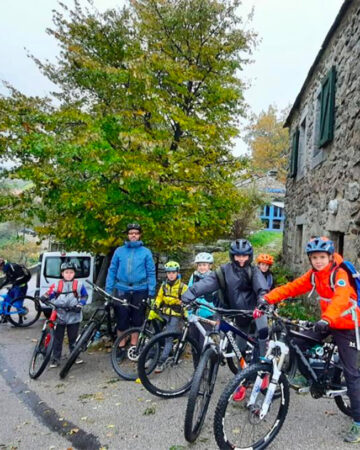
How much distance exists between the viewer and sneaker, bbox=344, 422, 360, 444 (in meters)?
3.17

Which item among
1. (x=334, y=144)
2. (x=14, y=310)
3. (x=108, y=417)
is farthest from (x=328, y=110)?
(x=14, y=310)

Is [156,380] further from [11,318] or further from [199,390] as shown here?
[11,318]

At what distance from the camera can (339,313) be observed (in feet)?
10.1

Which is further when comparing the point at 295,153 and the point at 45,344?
Answer: the point at 295,153

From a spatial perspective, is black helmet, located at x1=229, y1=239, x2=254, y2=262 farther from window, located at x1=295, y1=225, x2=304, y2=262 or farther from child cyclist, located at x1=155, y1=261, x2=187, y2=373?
window, located at x1=295, y1=225, x2=304, y2=262

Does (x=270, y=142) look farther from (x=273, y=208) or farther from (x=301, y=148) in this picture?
(x=301, y=148)

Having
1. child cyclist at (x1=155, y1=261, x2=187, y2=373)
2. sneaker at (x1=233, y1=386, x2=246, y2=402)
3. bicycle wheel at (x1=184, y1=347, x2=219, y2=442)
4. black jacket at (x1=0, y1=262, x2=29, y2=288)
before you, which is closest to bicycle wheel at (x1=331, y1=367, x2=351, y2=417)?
sneaker at (x1=233, y1=386, x2=246, y2=402)

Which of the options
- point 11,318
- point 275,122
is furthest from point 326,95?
point 275,122

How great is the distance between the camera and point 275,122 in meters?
38.9

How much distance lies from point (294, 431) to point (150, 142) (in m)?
4.51

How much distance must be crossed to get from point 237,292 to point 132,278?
197 cm

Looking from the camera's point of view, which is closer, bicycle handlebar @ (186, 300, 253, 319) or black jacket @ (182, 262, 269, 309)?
bicycle handlebar @ (186, 300, 253, 319)

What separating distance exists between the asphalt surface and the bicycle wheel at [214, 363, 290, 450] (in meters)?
0.17

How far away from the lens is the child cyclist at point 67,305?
5.29m
